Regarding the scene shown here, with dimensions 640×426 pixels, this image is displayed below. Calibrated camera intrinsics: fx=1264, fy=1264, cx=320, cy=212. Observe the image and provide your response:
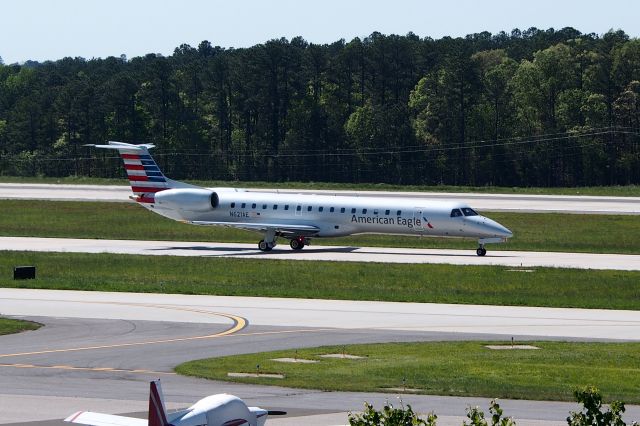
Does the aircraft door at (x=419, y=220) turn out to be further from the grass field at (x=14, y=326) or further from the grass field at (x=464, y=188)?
the grass field at (x=464, y=188)

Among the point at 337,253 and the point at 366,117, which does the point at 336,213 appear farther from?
the point at 366,117

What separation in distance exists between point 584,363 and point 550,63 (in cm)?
11061

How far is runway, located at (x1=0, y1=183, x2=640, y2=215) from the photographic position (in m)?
90.7

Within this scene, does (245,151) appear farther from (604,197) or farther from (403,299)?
(403,299)

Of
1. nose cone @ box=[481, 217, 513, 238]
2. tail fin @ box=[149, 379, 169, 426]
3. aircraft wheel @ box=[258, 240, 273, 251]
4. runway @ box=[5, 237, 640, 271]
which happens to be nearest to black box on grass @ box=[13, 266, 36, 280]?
runway @ box=[5, 237, 640, 271]

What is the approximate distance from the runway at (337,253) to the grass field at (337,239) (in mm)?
3112

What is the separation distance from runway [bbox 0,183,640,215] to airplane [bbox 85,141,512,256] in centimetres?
2790

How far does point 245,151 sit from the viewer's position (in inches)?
5812

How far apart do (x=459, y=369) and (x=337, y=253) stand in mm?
34158

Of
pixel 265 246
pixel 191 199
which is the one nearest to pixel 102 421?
pixel 265 246

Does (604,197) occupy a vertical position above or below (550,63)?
below

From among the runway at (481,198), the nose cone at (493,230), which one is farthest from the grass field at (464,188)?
the nose cone at (493,230)

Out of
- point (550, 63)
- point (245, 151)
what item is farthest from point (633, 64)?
point (245, 151)

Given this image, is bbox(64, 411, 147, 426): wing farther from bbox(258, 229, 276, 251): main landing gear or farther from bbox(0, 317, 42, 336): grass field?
bbox(258, 229, 276, 251): main landing gear
